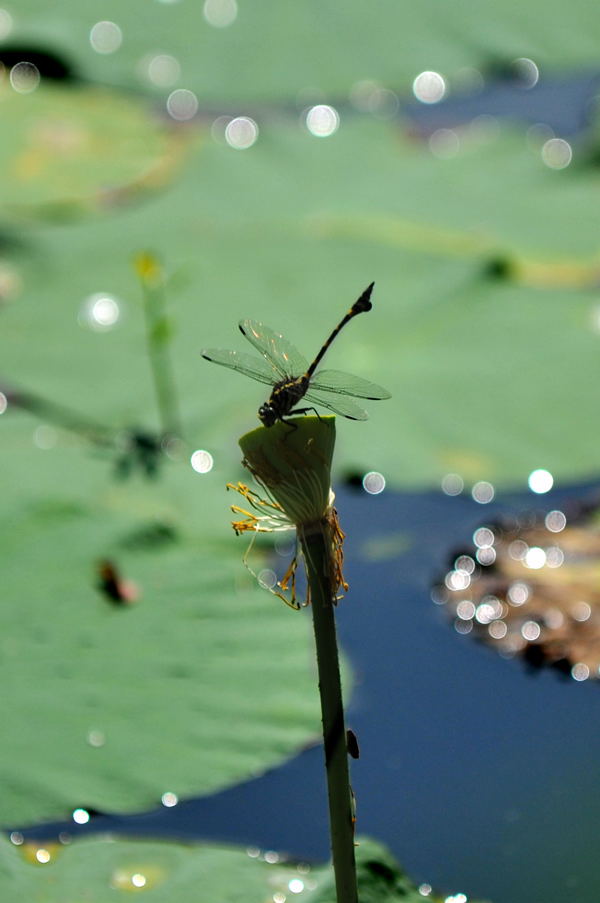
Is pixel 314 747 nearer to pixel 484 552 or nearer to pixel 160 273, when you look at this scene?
pixel 484 552

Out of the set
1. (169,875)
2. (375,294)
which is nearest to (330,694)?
(169,875)

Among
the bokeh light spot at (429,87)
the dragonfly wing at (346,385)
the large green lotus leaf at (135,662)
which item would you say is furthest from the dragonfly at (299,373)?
the bokeh light spot at (429,87)

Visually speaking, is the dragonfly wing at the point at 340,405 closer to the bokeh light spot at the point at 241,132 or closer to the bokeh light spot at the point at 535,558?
the bokeh light spot at the point at 535,558

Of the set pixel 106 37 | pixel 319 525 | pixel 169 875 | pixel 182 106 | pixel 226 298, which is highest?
pixel 106 37

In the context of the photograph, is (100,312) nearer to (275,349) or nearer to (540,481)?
(540,481)

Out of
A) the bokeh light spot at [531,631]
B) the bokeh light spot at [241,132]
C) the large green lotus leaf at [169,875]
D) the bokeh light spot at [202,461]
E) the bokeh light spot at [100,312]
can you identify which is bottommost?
the large green lotus leaf at [169,875]


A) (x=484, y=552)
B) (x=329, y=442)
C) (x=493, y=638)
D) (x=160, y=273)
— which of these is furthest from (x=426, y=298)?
(x=329, y=442)
